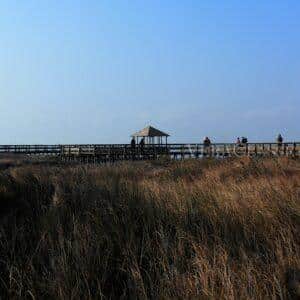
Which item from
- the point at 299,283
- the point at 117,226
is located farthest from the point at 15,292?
Result: the point at 299,283

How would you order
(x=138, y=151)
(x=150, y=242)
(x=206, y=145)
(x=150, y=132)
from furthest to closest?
(x=150, y=132) → (x=138, y=151) → (x=206, y=145) → (x=150, y=242)

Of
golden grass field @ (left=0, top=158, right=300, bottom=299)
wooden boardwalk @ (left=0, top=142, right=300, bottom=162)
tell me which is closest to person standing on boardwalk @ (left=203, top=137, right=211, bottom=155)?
wooden boardwalk @ (left=0, top=142, right=300, bottom=162)

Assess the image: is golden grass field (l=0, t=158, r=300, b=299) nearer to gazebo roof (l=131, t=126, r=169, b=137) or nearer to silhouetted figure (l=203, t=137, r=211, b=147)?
silhouetted figure (l=203, t=137, r=211, b=147)

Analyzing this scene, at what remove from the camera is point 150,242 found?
22.7ft

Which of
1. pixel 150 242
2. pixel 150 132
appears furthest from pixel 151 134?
pixel 150 242

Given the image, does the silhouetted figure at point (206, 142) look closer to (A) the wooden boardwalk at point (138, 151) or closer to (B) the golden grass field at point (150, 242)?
(A) the wooden boardwalk at point (138, 151)

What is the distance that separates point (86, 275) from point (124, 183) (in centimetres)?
446

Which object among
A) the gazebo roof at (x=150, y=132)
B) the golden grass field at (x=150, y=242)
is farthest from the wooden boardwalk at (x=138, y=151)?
the golden grass field at (x=150, y=242)

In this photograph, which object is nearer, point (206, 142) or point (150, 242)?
point (150, 242)

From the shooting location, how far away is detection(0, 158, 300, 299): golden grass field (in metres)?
5.70

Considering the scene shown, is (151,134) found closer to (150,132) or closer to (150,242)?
(150,132)

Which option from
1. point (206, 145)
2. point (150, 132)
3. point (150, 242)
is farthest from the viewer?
point (150, 132)

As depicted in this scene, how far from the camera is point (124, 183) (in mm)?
10430

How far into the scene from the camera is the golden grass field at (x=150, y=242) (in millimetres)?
5703
